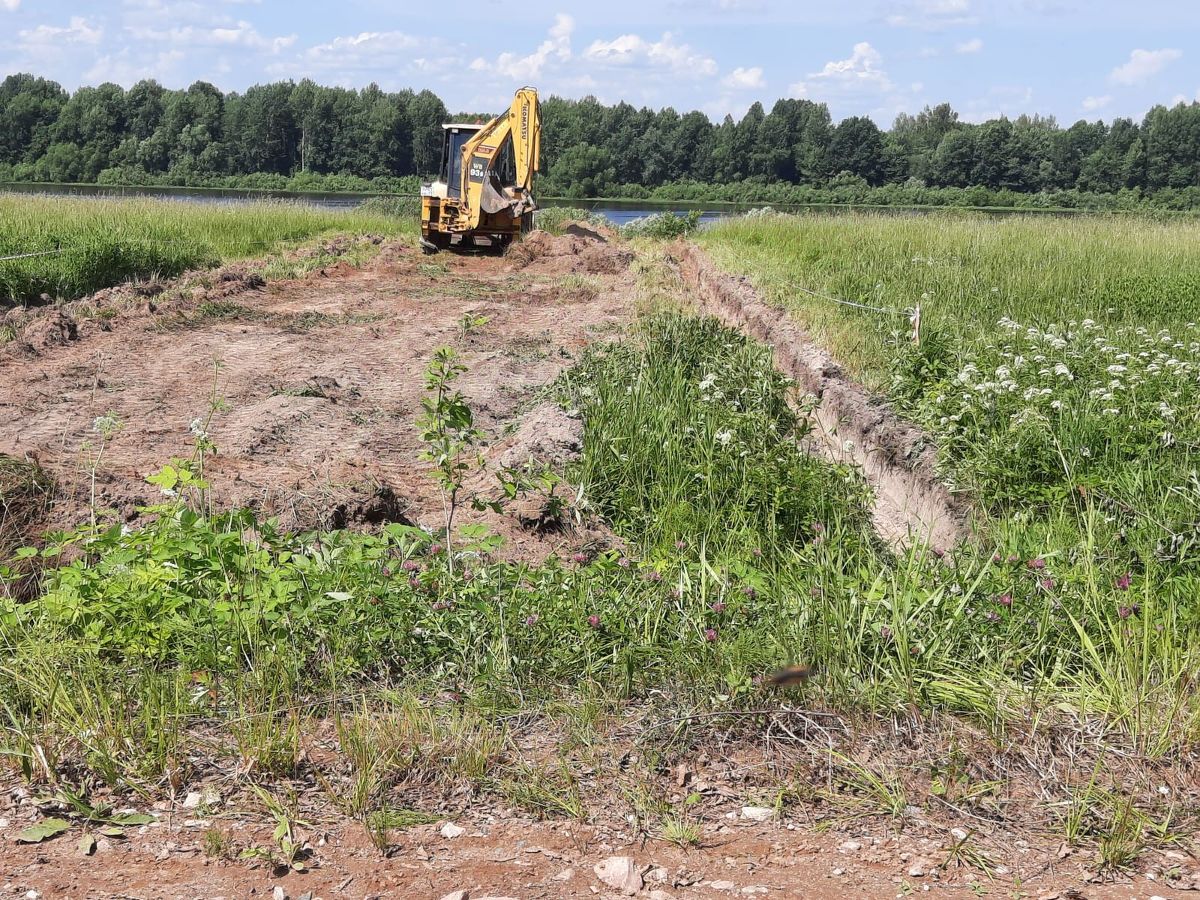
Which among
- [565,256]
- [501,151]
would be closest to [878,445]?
[565,256]

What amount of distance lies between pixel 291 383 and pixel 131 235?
10.9m

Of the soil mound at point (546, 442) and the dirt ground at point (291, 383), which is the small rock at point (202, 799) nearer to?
the dirt ground at point (291, 383)

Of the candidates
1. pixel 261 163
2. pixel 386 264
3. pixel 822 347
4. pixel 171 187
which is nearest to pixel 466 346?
pixel 822 347

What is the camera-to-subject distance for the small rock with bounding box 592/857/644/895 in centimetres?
294

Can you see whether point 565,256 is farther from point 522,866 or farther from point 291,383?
point 522,866

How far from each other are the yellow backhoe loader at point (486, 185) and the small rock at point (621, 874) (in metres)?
18.8

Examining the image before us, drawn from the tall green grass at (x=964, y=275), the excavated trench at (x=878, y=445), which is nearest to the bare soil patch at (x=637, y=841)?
the excavated trench at (x=878, y=445)

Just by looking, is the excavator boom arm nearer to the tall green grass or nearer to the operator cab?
the operator cab

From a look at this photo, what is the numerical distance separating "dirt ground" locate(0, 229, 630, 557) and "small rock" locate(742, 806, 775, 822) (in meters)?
2.67

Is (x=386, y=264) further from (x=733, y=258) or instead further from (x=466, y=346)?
(x=466, y=346)

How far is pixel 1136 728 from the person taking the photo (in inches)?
140

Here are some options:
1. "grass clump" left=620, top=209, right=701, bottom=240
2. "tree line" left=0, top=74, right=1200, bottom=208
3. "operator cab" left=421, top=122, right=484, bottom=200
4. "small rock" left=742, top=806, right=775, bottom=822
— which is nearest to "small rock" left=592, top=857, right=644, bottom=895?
"small rock" left=742, top=806, right=775, bottom=822

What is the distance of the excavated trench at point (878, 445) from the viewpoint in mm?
6969

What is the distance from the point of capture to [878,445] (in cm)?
841
